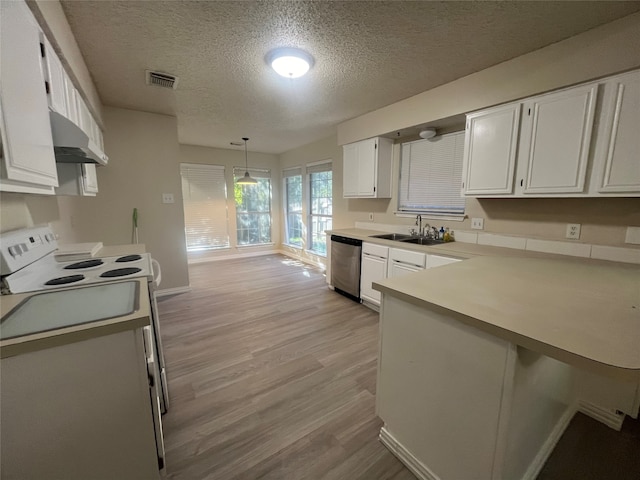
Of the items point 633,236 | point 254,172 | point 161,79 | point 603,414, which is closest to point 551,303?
point 603,414

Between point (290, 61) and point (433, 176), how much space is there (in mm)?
2063

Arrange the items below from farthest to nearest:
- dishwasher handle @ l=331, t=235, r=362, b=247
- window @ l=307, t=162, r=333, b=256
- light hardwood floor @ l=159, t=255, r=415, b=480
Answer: window @ l=307, t=162, r=333, b=256 → dishwasher handle @ l=331, t=235, r=362, b=247 → light hardwood floor @ l=159, t=255, r=415, b=480

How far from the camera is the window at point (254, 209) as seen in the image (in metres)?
6.02

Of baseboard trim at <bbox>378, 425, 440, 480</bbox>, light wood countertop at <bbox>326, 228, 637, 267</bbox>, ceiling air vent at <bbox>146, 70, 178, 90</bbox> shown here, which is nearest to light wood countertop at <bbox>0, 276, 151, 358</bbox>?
baseboard trim at <bbox>378, 425, 440, 480</bbox>

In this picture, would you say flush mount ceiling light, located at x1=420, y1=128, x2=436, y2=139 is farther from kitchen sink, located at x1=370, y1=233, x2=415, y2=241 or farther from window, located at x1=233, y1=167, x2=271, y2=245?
window, located at x1=233, y1=167, x2=271, y2=245

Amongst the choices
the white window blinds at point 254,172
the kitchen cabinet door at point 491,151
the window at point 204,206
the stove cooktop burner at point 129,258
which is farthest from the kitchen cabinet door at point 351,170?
the window at point 204,206

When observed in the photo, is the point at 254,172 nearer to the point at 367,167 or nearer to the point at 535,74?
the point at 367,167

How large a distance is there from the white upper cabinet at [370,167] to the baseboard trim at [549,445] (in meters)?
2.66

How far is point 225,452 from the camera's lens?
142cm

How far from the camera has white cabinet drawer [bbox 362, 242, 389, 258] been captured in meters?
3.00

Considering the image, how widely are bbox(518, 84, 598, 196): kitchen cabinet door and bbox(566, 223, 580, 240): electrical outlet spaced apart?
364mm

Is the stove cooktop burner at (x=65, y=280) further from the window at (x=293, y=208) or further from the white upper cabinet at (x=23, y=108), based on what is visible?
the window at (x=293, y=208)

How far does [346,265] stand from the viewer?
3578 mm

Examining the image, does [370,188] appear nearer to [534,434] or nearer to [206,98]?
[206,98]
